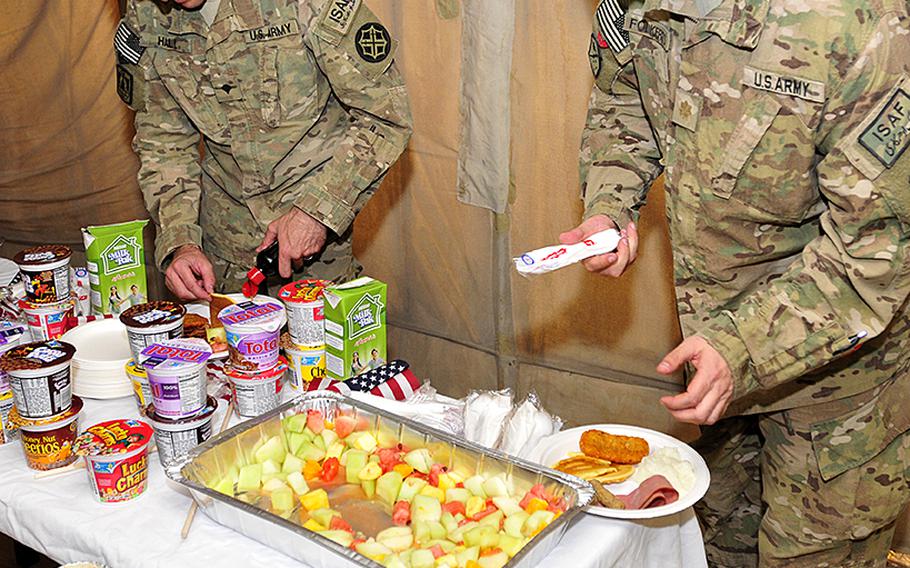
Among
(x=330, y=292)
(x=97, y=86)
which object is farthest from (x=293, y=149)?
(x=97, y=86)

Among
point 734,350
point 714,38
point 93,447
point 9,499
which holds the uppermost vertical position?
point 714,38

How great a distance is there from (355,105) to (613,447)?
1178mm

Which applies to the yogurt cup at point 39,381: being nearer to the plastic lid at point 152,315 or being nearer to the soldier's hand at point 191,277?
the plastic lid at point 152,315

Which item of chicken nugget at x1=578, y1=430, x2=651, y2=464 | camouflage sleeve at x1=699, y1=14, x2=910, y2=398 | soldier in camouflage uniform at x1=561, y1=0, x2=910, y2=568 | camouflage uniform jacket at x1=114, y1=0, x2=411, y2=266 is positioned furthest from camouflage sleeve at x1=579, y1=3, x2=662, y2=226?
camouflage uniform jacket at x1=114, y1=0, x2=411, y2=266

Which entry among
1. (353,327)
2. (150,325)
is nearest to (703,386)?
(353,327)

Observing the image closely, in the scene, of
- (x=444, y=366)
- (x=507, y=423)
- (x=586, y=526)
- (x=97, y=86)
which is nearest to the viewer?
(x=586, y=526)

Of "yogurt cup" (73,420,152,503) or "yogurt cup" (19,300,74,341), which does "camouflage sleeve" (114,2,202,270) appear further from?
"yogurt cup" (73,420,152,503)

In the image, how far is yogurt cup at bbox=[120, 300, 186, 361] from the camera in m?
1.72

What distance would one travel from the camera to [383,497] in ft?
4.65

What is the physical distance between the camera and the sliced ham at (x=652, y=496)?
1.41m

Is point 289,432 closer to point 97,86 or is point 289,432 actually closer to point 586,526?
point 586,526

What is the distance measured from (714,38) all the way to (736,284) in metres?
0.47

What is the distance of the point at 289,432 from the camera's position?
1558 millimetres

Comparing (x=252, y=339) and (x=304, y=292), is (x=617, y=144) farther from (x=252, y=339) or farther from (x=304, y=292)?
(x=252, y=339)
